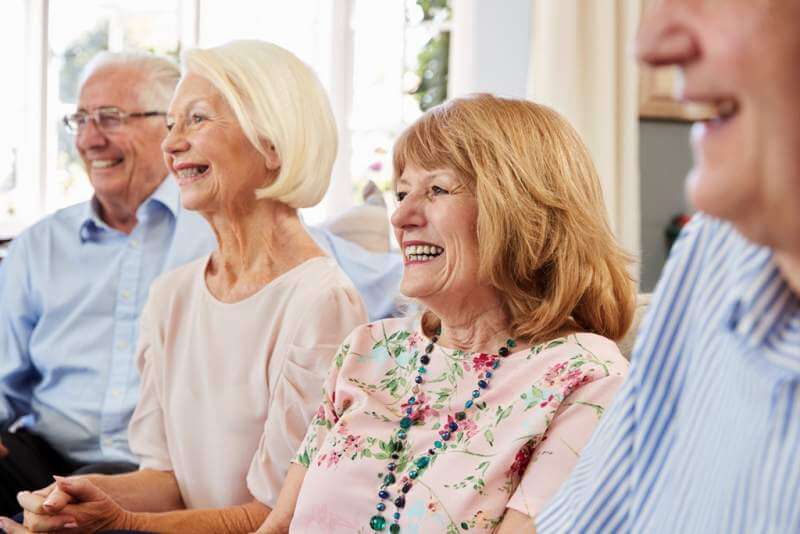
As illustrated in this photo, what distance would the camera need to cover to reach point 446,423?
140cm

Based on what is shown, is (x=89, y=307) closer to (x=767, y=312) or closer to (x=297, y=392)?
(x=297, y=392)

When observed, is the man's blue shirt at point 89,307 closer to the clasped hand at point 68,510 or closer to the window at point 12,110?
the clasped hand at point 68,510

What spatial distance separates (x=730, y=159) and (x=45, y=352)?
2.20m

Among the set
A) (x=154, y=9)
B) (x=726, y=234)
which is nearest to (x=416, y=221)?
(x=726, y=234)

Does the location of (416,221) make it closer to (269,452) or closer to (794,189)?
(269,452)

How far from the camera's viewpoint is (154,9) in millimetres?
4875

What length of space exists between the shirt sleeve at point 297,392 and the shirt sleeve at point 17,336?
3.17 feet

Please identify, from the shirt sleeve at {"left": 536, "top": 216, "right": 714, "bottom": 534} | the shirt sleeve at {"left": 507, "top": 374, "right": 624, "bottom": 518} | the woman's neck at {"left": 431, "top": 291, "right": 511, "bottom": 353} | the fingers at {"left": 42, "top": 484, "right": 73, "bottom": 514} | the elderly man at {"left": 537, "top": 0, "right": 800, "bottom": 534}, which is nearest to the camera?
the elderly man at {"left": 537, "top": 0, "right": 800, "bottom": 534}

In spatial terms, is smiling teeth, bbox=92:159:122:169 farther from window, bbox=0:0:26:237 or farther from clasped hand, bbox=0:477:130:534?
window, bbox=0:0:26:237

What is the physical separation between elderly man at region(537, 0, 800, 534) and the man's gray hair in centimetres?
202

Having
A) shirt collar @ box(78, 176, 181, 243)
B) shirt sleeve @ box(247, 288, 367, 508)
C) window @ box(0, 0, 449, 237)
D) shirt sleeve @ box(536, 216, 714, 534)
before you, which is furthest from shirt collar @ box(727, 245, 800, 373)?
window @ box(0, 0, 449, 237)

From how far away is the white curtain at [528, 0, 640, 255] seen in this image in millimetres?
4031

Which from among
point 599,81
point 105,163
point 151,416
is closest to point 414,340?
point 151,416

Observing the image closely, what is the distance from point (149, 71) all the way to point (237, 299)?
969 mm
